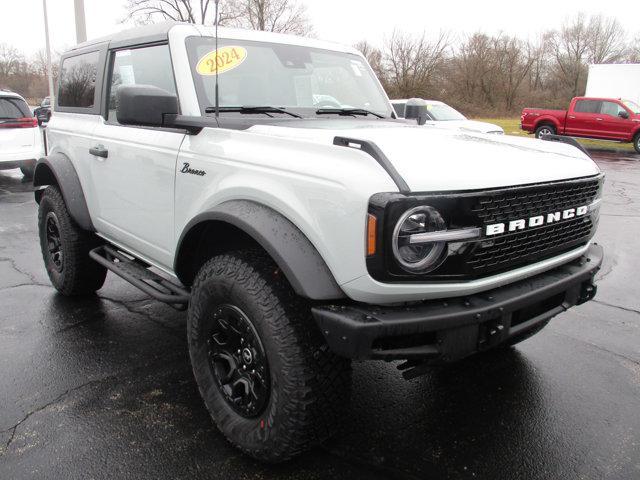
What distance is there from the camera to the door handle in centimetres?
345

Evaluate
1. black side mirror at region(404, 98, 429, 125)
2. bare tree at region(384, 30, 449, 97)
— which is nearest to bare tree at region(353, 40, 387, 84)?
bare tree at region(384, 30, 449, 97)

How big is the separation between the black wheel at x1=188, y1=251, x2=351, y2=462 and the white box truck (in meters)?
29.7

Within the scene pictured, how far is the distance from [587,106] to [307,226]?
21067 mm

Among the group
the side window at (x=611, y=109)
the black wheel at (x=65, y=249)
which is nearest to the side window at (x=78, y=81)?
the black wheel at (x=65, y=249)

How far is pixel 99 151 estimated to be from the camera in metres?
3.50

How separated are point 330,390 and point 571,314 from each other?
3.03 metres

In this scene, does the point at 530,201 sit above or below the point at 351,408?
above

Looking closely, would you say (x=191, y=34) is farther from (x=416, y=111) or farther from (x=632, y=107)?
(x=632, y=107)

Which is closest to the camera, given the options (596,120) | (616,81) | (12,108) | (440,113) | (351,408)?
(351,408)

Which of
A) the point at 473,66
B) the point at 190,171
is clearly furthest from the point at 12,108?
the point at 473,66

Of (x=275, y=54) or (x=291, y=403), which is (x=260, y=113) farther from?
(x=291, y=403)

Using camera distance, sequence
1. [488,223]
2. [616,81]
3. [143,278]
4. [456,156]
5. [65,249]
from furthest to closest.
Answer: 1. [616,81]
2. [65,249]
3. [143,278]
4. [456,156]
5. [488,223]

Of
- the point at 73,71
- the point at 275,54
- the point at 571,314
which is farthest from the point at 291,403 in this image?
the point at 73,71

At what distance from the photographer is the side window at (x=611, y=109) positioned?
1898 centimetres
